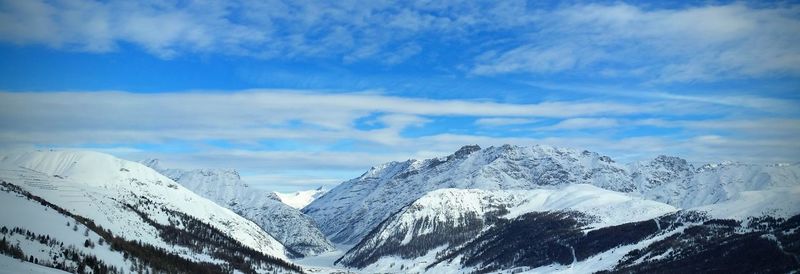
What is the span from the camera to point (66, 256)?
192 metres

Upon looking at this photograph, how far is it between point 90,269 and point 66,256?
8.29 m

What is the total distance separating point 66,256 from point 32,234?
47.4ft

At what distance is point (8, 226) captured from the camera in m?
197

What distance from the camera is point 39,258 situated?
177 meters

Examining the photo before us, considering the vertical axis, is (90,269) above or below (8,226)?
below

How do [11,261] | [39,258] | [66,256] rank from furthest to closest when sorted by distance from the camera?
[66,256]
[39,258]
[11,261]

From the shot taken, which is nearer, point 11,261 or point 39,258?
point 11,261

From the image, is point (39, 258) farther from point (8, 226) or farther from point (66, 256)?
point (8, 226)

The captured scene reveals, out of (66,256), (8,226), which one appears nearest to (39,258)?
(66,256)

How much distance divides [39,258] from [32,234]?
78.8 feet

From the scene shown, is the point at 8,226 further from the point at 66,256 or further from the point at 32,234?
the point at 66,256

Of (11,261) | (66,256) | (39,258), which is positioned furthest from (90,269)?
(11,261)

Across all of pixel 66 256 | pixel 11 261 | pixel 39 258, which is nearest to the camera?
pixel 11 261

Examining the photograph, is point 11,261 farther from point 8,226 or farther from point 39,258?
point 8,226
